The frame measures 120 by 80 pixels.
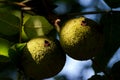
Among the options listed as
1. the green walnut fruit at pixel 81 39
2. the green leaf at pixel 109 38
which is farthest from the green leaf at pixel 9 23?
the green leaf at pixel 109 38

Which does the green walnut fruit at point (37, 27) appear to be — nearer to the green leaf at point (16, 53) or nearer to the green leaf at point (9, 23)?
the green leaf at point (9, 23)

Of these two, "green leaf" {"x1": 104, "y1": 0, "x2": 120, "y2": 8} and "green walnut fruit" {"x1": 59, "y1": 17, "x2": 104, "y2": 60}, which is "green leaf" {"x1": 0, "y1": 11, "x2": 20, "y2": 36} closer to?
"green walnut fruit" {"x1": 59, "y1": 17, "x2": 104, "y2": 60}

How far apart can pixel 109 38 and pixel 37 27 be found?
0.40 meters

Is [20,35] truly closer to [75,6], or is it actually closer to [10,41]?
[10,41]

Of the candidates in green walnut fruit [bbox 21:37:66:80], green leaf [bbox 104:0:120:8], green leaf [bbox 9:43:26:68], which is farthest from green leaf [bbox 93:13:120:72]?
green leaf [bbox 9:43:26:68]

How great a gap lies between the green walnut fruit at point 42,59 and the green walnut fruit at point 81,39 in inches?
2.2

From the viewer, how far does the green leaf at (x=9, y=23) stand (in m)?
2.25

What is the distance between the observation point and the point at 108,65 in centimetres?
229

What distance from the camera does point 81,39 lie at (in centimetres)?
202

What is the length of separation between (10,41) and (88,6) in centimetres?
114

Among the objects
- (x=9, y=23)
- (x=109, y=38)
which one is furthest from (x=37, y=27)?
(x=109, y=38)

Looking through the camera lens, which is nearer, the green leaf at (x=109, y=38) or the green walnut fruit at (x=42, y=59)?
the green walnut fruit at (x=42, y=59)

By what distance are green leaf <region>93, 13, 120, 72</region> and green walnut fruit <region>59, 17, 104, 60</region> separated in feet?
0.45

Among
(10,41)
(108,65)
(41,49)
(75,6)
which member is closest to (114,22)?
(108,65)
